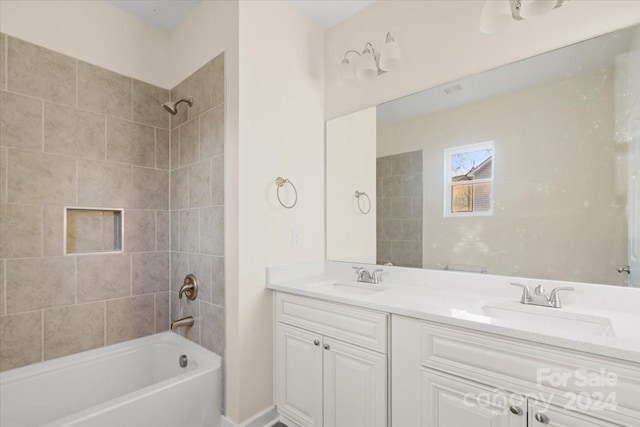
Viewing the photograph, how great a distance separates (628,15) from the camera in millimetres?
1285

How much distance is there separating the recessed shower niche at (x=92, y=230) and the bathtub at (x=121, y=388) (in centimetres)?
69

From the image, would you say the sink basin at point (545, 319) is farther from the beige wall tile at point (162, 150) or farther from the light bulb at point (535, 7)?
the beige wall tile at point (162, 150)

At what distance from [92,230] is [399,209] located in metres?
2.10

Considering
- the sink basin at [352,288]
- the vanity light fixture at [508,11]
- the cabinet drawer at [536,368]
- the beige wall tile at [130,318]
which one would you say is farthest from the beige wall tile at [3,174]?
the vanity light fixture at [508,11]

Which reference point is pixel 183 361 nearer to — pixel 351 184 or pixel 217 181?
pixel 217 181

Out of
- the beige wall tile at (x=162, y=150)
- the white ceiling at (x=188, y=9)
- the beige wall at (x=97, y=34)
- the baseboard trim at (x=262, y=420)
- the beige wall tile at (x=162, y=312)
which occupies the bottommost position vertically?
the baseboard trim at (x=262, y=420)

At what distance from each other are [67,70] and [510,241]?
9.34ft

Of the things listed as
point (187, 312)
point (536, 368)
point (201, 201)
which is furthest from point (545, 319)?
point (187, 312)

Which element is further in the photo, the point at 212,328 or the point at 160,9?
the point at 160,9

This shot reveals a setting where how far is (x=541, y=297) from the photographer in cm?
138

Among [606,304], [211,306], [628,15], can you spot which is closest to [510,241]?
[606,304]

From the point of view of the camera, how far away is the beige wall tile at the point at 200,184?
1990 millimetres

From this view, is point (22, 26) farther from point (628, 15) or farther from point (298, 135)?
point (628, 15)

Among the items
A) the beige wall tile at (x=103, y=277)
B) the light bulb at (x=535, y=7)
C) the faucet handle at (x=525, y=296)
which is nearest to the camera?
the light bulb at (x=535, y=7)
